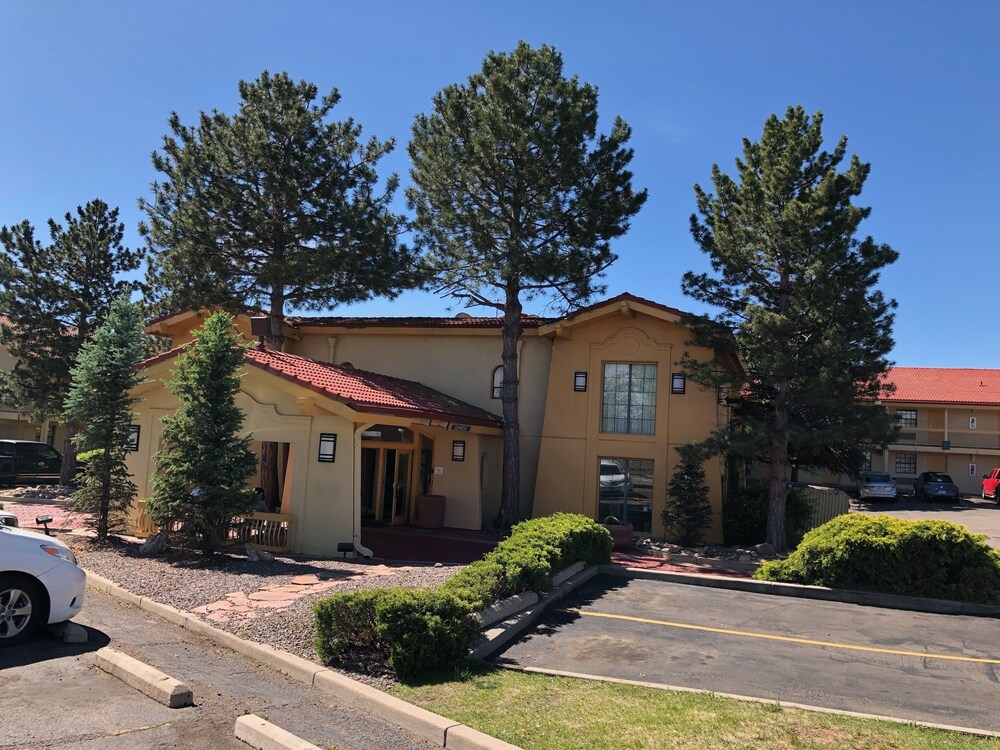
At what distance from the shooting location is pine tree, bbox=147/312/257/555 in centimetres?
1237

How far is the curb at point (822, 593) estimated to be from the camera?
10.7 metres

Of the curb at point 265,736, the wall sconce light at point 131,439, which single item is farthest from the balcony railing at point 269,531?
the curb at point 265,736

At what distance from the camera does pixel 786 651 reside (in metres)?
8.32

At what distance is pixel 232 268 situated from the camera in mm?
19062

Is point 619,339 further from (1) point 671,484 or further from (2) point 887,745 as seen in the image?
(2) point 887,745

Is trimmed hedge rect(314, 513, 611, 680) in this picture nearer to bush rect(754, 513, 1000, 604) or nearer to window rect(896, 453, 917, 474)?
bush rect(754, 513, 1000, 604)

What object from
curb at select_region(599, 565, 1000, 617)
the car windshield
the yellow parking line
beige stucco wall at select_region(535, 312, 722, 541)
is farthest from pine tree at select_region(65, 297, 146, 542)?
the car windshield

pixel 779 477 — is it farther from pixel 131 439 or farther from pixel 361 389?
pixel 131 439

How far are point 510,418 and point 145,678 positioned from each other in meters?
13.1

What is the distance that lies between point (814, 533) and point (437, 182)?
11511 millimetres

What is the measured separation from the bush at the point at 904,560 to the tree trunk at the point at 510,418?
8.01m

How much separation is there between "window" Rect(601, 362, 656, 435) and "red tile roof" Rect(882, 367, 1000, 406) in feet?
86.2

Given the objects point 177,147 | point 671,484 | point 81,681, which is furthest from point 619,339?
point 81,681

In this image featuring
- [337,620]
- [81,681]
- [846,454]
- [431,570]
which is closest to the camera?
[81,681]
